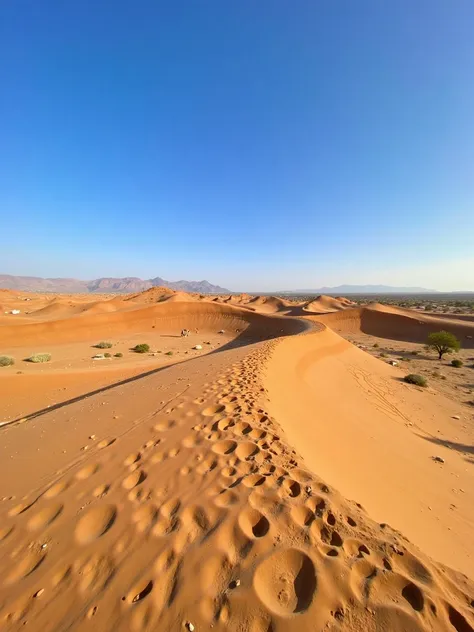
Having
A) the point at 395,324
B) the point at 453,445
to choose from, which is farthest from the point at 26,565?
the point at 395,324

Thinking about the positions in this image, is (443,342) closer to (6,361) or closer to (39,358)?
(39,358)

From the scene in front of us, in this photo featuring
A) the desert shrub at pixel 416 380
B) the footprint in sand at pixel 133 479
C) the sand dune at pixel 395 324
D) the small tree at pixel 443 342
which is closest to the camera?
the footprint in sand at pixel 133 479

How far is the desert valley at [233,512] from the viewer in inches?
82.0

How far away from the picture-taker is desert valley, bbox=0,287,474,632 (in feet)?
6.84

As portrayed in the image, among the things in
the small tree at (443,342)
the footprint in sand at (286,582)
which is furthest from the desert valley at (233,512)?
the small tree at (443,342)

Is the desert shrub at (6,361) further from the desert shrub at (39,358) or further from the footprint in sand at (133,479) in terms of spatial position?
the footprint in sand at (133,479)

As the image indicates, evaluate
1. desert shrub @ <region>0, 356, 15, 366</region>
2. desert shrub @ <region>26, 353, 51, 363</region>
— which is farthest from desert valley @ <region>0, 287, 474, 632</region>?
desert shrub @ <region>26, 353, 51, 363</region>

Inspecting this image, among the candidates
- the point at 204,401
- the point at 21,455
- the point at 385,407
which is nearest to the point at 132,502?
the point at 204,401

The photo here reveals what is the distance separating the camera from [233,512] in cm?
286

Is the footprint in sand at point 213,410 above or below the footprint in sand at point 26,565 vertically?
above

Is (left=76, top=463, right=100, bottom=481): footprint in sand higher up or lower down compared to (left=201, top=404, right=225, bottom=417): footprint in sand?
lower down

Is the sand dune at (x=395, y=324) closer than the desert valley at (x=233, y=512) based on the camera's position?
No

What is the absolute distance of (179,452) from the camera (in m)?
4.17

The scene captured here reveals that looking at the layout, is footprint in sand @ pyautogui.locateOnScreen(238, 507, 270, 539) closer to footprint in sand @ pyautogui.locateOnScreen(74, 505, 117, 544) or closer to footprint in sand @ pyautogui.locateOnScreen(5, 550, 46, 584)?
footprint in sand @ pyautogui.locateOnScreen(74, 505, 117, 544)
